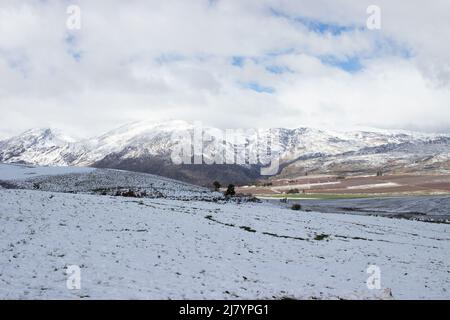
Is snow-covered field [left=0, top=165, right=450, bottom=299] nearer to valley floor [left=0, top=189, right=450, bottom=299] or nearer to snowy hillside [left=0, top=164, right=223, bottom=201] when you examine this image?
valley floor [left=0, top=189, right=450, bottom=299]

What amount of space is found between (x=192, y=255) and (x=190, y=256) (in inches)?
14.3

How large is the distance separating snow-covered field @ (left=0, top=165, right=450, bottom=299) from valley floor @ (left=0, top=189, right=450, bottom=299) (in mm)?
77

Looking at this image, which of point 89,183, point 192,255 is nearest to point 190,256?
point 192,255

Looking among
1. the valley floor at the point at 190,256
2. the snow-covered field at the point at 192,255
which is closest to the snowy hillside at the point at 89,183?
the snow-covered field at the point at 192,255

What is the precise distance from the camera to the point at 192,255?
98.5 ft

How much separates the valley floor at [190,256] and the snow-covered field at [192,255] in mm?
77

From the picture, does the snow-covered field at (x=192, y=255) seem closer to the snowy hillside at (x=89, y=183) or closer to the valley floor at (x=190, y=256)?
the valley floor at (x=190, y=256)

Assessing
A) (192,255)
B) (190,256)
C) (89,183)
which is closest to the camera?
(190,256)

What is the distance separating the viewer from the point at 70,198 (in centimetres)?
4916

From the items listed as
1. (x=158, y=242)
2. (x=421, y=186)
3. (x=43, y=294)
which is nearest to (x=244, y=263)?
(x=158, y=242)

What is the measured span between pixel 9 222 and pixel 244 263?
65.7ft

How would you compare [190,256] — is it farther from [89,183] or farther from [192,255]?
[89,183]

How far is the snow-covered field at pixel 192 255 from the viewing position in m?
22.4
